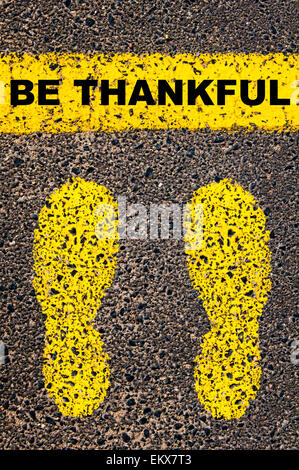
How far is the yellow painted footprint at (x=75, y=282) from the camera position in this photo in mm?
2373

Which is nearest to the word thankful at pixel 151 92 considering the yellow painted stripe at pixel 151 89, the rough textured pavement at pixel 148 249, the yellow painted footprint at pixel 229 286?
the yellow painted stripe at pixel 151 89

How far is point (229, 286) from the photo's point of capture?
2.42 metres

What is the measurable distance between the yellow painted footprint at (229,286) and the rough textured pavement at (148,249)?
0.05 metres

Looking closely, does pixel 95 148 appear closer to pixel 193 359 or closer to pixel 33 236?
pixel 33 236

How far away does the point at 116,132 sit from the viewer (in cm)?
246

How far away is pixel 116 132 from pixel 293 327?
1.36 m

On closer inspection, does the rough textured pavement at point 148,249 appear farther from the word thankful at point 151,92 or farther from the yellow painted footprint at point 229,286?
the word thankful at point 151,92

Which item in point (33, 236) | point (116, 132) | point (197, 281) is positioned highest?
point (116, 132)

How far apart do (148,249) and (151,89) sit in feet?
2.75

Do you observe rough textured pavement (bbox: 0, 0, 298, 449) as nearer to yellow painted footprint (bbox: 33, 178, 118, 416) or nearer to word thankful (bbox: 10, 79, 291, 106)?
yellow painted footprint (bbox: 33, 178, 118, 416)

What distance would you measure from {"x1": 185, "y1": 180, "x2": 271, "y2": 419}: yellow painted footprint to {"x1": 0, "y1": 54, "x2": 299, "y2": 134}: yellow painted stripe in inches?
15.5

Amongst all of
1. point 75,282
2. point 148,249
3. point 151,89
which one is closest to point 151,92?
point 151,89
